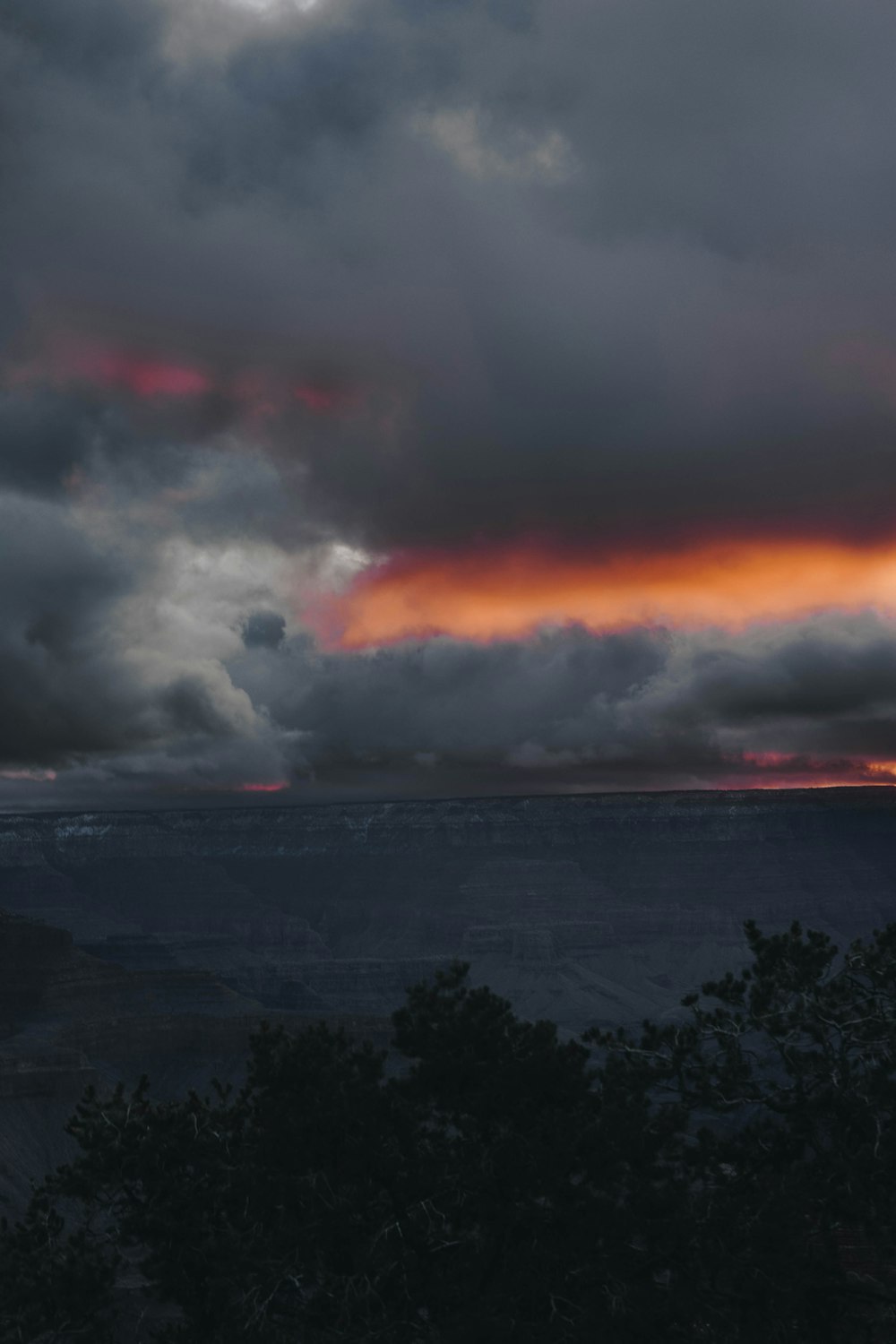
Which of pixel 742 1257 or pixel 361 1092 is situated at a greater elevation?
pixel 361 1092

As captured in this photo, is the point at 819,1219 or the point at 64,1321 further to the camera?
the point at 64,1321

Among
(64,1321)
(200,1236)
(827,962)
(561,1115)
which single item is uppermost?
(827,962)

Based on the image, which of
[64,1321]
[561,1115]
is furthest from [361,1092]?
[64,1321]

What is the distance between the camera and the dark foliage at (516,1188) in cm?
2689

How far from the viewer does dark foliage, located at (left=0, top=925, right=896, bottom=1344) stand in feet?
88.2

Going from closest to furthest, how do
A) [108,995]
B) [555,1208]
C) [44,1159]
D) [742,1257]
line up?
[742,1257] → [555,1208] → [44,1159] → [108,995]

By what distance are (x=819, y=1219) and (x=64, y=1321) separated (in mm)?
18347

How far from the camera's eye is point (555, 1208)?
2834 cm

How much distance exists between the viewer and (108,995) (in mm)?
164250

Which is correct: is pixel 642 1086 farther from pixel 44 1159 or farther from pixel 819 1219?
pixel 44 1159

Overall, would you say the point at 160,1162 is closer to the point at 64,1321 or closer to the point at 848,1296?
the point at 64,1321

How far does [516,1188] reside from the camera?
96.8 ft

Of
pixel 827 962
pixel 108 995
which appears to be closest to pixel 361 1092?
pixel 827 962

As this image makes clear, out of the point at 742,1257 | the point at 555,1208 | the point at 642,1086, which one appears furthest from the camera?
the point at 642,1086
